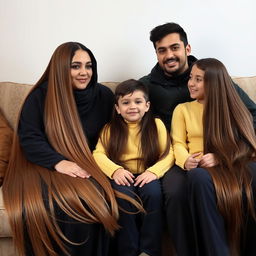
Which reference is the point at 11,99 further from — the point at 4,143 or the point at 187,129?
the point at 187,129

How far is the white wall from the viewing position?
2.05 metres

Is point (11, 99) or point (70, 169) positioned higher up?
point (11, 99)

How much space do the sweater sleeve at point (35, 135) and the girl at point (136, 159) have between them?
22 centimetres

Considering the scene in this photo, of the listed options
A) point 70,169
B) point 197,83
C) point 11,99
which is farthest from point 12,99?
point 197,83

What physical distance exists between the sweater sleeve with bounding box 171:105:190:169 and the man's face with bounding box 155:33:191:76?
30 cm

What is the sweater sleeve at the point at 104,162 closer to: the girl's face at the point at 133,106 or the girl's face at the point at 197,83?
the girl's face at the point at 133,106

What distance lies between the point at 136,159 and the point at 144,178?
155mm

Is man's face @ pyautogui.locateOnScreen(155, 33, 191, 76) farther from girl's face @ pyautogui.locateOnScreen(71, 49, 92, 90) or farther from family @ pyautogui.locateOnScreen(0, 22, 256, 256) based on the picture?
girl's face @ pyautogui.locateOnScreen(71, 49, 92, 90)

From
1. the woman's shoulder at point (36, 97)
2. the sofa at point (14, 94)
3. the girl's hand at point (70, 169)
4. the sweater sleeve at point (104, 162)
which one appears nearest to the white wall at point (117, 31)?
the sofa at point (14, 94)

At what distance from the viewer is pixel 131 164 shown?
5.07 ft

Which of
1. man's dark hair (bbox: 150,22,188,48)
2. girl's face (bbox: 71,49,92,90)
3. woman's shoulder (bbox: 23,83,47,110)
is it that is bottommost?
woman's shoulder (bbox: 23,83,47,110)

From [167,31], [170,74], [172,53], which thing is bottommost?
[170,74]

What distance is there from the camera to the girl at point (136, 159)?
1.30m

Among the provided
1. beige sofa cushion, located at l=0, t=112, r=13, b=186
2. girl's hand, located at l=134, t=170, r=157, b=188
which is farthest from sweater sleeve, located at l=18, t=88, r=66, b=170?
girl's hand, located at l=134, t=170, r=157, b=188
